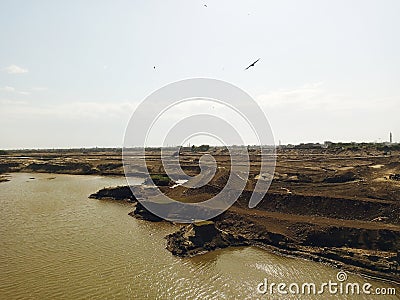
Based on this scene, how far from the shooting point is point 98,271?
1433 cm

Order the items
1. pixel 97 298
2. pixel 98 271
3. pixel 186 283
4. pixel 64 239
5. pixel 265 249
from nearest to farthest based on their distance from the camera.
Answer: pixel 97 298 → pixel 186 283 → pixel 98 271 → pixel 265 249 → pixel 64 239

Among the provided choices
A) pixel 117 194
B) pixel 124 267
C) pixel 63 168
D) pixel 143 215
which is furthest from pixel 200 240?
pixel 63 168

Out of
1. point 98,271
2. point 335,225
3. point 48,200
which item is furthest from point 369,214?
point 48,200

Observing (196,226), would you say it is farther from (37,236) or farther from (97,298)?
(37,236)

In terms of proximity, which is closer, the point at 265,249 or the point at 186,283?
the point at 186,283

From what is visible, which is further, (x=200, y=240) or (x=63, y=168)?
(x=63, y=168)

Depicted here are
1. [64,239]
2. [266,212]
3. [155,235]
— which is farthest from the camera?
[266,212]

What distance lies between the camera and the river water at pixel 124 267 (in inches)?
497

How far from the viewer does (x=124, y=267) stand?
14805 mm

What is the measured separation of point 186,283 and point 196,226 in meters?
4.67

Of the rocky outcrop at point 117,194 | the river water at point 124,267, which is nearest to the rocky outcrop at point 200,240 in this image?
the river water at point 124,267

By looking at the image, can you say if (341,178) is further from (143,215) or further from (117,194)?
(117,194)

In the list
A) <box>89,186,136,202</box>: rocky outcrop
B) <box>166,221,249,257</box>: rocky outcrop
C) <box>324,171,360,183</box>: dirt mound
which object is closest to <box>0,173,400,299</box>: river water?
<box>166,221,249,257</box>: rocky outcrop

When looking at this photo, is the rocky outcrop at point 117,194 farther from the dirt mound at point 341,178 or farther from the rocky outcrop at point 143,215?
the dirt mound at point 341,178
